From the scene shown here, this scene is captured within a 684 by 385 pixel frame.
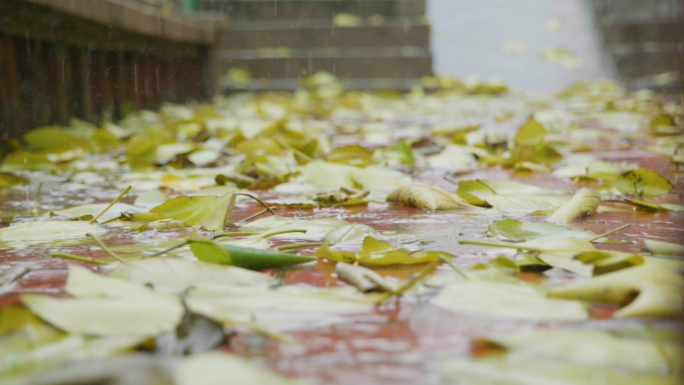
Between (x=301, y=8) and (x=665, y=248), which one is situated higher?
(x=301, y=8)

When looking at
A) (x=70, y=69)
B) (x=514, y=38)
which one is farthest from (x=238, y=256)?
(x=514, y=38)

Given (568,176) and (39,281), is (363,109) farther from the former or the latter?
(39,281)

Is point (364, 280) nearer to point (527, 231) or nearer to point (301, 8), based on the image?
point (527, 231)

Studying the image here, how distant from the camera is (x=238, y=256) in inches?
24.9

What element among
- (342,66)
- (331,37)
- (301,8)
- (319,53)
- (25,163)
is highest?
(301,8)

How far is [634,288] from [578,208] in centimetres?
40

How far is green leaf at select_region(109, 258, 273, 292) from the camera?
59 centimetres

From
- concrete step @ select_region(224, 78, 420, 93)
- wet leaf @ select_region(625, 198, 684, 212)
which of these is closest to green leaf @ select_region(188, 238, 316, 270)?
wet leaf @ select_region(625, 198, 684, 212)

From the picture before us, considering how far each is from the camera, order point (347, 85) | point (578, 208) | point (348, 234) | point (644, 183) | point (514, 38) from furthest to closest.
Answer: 1. point (514, 38)
2. point (347, 85)
3. point (644, 183)
4. point (578, 208)
5. point (348, 234)

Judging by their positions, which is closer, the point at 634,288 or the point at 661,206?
the point at 634,288

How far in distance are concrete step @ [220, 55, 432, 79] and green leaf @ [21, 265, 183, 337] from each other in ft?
17.7

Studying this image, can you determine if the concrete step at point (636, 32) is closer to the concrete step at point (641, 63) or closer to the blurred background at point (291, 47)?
the blurred background at point (291, 47)

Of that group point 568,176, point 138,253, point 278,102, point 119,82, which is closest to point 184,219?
point 138,253

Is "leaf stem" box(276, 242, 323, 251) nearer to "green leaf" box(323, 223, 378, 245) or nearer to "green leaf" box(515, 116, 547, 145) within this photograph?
"green leaf" box(323, 223, 378, 245)
